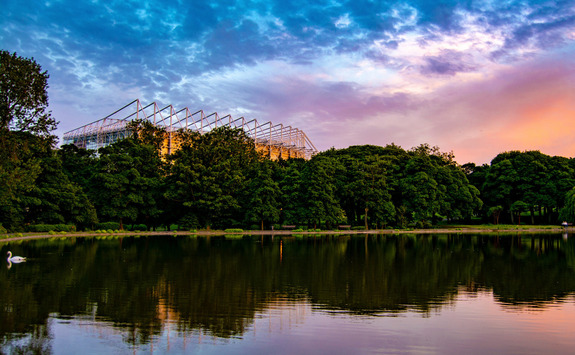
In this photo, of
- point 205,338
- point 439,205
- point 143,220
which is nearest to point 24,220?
point 143,220

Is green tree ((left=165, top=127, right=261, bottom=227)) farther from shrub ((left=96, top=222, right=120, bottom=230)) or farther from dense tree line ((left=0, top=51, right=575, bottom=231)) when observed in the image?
shrub ((left=96, top=222, right=120, bottom=230))

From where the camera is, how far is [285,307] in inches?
508

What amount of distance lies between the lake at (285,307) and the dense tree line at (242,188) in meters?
26.8

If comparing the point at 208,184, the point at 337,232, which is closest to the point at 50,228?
the point at 208,184

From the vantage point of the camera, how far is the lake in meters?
9.55

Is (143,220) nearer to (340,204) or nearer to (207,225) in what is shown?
(207,225)

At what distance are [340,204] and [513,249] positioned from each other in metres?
30.5

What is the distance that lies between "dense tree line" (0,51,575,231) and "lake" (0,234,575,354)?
26.8 meters

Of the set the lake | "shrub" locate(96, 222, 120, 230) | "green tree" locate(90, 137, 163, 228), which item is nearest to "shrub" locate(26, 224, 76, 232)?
"shrub" locate(96, 222, 120, 230)

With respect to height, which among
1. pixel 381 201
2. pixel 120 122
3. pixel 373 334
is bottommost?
pixel 373 334

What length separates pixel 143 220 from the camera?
194 feet

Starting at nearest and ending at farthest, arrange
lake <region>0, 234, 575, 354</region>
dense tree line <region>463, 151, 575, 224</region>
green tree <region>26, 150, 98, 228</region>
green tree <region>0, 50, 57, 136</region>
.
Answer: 1. lake <region>0, 234, 575, 354</region>
2. green tree <region>0, 50, 57, 136</region>
3. green tree <region>26, 150, 98, 228</region>
4. dense tree line <region>463, 151, 575, 224</region>

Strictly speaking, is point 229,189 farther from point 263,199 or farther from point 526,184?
point 526,184

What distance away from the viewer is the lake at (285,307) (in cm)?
955
